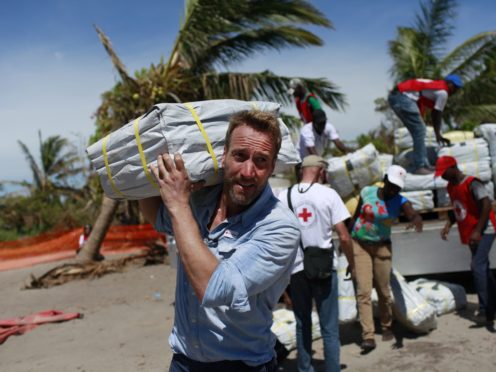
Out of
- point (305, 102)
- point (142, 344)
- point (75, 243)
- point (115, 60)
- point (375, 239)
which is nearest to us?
point (375, 239)

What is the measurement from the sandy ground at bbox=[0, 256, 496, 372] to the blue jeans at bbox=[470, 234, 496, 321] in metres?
0.27

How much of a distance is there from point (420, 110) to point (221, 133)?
5074mm

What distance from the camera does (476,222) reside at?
5172 millimetres

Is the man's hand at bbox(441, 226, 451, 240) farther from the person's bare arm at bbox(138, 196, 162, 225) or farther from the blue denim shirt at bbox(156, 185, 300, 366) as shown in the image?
the person's bare arm at bbox(138, 196, 162, 225)

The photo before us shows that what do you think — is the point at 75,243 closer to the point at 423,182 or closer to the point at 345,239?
the point at 423,182

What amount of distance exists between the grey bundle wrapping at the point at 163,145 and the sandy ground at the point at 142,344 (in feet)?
10.3

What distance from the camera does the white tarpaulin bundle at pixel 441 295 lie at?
5.61 metres

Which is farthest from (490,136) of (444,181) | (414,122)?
(414,122)

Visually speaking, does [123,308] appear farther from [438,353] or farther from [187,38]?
[187,38]

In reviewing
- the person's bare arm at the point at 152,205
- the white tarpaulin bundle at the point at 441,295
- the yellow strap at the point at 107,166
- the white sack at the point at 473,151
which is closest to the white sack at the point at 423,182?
the white sack at the point at 473,151

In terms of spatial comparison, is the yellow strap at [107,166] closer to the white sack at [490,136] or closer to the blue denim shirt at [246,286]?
the blue denim shirt at [246,286]

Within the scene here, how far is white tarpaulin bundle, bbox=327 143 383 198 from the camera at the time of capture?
557 cm

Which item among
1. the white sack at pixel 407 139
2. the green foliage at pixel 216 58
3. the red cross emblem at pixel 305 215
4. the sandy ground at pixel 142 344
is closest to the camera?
the red cross emblem at pixel 305 215

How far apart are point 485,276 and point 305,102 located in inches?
117
